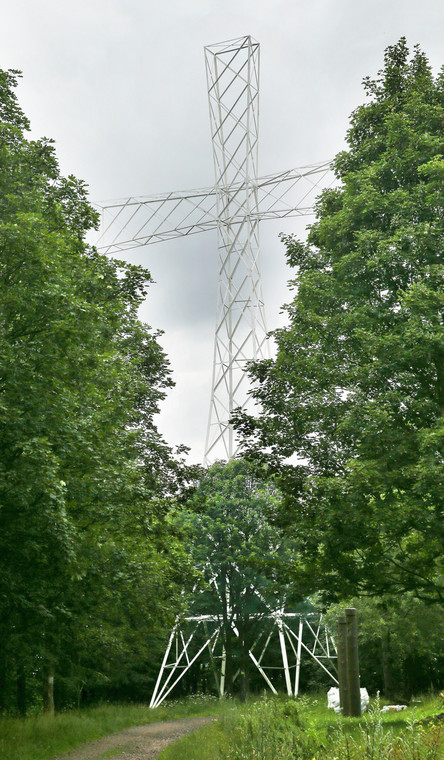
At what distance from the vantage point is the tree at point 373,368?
533 inches

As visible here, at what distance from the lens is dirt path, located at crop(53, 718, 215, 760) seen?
17373 millimetres

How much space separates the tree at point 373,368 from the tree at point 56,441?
3.66m

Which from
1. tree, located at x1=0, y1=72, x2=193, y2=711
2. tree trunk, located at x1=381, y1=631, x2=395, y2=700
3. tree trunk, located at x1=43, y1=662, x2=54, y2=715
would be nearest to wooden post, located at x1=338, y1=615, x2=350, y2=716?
tree, located at x1=0, y1=72, x2=193, y2=711

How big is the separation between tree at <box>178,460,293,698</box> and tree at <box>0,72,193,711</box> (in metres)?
20.1

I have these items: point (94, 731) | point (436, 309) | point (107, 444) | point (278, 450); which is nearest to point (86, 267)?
point (107, 444)

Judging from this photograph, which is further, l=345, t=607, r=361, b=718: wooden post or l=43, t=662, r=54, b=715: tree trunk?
l=43, t=662, r=54, b=715: tree trunk

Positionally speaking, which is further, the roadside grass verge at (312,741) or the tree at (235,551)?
the tree at (235,551)

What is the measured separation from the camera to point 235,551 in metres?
38.1

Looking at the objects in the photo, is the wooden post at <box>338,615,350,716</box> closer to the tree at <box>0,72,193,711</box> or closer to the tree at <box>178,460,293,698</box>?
the tree at <box>0,72,193,711</box>

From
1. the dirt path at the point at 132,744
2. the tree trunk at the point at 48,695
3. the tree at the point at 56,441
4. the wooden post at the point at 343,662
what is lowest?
the dirt path at the point at 132,744

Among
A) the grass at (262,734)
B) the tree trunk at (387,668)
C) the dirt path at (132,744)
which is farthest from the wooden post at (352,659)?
the tree trunk at (387,668)

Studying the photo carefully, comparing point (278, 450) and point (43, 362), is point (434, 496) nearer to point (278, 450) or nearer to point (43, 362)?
point (278, 450)

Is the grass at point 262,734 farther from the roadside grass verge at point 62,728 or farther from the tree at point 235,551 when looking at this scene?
the tree at point 235,551

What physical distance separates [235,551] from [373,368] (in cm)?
2554
